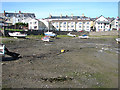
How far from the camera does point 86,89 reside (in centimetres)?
960

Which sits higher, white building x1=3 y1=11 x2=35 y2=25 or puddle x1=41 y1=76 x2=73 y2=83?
white building x1=3 y1=11 x2=35 y2=25

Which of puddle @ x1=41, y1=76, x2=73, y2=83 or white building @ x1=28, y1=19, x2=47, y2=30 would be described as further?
white building @ x1=28, y1=19, x2=47, y2=30

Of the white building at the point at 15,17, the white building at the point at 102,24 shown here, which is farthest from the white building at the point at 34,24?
the white building at the point at 102,24

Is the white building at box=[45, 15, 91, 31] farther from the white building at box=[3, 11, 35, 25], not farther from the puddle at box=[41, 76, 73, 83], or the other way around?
the puddle at box=[41, 76, 73, 83]

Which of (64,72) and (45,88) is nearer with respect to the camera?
(45,88)

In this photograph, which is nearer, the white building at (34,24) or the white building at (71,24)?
the white building at (34,24)

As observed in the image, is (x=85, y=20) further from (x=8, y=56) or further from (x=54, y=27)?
(x=8, y=56)

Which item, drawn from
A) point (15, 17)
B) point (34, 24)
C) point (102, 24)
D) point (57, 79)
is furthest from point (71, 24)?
point (57, 79)

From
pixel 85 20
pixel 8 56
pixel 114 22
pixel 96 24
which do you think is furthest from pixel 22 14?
pixel 8 56

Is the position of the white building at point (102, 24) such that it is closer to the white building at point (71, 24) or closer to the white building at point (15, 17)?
the white building at point (71, 24)

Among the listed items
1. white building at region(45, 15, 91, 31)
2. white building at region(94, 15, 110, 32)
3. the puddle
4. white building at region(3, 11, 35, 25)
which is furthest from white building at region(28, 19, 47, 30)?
the puddle

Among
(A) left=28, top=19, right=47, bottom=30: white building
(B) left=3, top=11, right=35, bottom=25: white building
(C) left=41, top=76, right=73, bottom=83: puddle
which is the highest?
(B) left=3, top=11, right=35, bottom=25: white building

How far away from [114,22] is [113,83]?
93749 mm

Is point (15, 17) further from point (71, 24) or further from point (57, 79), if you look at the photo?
point (57, 79)
